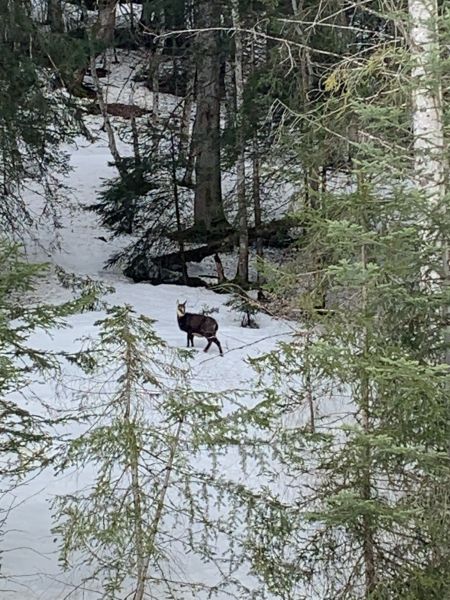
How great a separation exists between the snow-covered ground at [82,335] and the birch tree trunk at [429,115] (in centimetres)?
227

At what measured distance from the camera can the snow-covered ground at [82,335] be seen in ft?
19.3

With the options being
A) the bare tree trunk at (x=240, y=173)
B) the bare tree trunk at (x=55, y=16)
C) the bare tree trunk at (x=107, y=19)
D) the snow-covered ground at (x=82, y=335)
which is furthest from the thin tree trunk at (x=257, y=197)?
the bare tree trunk at (x=107, y=19)

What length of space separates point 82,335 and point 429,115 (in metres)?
7.32

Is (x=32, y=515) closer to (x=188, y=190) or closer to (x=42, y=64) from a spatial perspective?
(x=42, y=64)

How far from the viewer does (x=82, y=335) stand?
11008 millimetres

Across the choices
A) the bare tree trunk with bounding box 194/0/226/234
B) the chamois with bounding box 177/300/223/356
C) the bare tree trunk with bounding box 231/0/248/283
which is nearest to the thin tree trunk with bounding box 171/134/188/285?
the bare tree trunk with bounding box 194/0/226/234

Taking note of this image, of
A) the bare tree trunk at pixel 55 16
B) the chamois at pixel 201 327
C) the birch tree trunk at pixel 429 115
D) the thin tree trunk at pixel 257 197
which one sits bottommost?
the chamois at pixel 201 327

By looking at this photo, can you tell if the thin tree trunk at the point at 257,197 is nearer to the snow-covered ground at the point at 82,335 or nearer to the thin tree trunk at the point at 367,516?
the snow-covered ground at the point at 82,335

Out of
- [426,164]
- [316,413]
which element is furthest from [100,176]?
[426,164]

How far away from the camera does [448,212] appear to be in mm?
4023

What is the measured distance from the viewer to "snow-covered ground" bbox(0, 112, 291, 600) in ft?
19.3

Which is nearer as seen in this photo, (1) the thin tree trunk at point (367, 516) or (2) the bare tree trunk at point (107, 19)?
(1) the thin tree trunk at point (367, 516)

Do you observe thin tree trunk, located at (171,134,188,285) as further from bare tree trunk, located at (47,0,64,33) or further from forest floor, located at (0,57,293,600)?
bare tree trunk, located at (47,0,64,33)

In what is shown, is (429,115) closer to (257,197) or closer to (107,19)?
(257,197)
